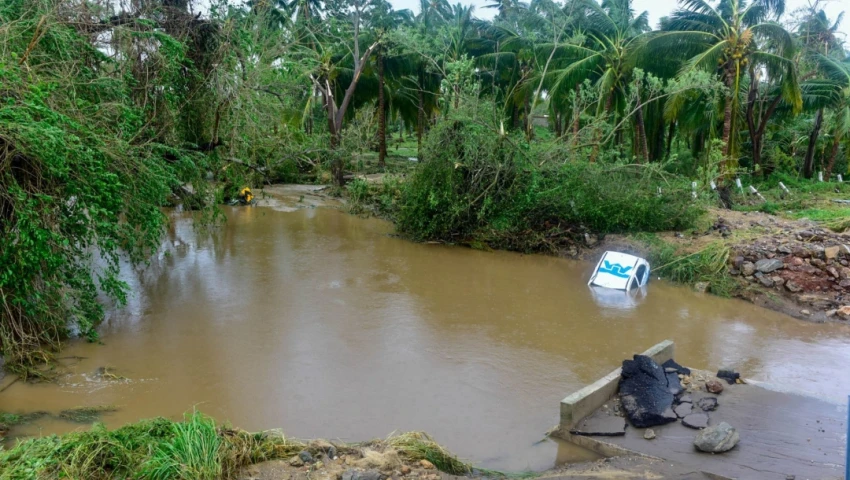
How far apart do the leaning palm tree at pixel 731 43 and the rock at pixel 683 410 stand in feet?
36.4

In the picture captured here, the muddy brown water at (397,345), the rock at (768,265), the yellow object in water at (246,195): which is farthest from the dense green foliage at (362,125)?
the rock at (768,265)

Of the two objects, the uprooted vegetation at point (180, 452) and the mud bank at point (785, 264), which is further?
the mud bank at point (785, 264)

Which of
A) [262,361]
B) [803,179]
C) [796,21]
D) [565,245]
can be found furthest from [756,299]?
[796,21]

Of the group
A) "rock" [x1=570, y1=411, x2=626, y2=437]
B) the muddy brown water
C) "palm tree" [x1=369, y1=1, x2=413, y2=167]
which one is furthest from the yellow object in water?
"rock" [x1=570, y1=411, x2=626, y2=437]

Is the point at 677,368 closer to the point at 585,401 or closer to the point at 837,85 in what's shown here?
the point at 585,401

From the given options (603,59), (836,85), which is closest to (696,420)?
(603,59)

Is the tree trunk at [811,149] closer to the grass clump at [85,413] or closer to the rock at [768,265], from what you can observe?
the rock at [768,265]

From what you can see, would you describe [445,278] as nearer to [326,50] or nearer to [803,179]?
[326,50]

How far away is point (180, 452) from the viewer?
180 inches

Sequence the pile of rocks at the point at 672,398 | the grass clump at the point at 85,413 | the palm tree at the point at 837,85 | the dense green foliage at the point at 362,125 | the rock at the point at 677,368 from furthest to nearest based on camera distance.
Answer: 1. the palm tree at the point at 837,85
2. the dense green foliage at the point at 362,125
3. the rock at the point at 677,368
4. the grass clump at the point at 85,413
5. the pile of rocks at the point at 672,398

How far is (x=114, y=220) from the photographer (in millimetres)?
8547

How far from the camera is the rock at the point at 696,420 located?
584 centimetres

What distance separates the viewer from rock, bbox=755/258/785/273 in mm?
11352

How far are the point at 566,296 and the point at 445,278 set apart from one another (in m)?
2.43
